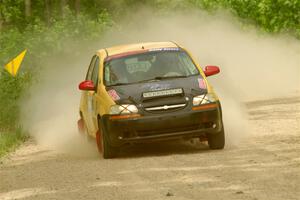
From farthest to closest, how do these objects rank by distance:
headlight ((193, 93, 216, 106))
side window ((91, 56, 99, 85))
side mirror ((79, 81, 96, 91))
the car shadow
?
side window ((91, 56, 99, 85))
side mirror ((79, 81, 96, 91))
the car shadow
headlight ((193, 93, 216, 106))

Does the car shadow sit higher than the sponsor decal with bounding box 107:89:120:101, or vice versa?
the sponsor decal with bounding box 107:89:120:101

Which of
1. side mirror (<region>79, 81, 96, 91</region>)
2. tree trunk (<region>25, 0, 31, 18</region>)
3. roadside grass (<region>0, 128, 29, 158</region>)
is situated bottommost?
tree trunk (<region>25, 0, 31, 18</region>)

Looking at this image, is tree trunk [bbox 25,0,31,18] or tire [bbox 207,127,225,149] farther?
tree trunk [bbox 25,0,31,18]

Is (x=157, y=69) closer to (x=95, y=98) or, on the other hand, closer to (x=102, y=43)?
(x=95, y=98)

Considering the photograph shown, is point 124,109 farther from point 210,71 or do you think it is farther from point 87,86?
point 210,71

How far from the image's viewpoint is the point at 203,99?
50.9ft

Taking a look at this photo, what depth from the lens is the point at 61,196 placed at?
38.1 feet

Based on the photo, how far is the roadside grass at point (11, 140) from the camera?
64.3ft

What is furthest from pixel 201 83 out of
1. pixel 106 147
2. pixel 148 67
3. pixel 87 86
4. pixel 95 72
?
pixel 95 72

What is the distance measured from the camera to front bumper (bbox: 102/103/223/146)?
1535 centimetres

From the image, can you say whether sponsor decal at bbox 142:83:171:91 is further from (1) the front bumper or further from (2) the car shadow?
(2) the car shadow

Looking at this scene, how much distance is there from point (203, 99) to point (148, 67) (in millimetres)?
1390

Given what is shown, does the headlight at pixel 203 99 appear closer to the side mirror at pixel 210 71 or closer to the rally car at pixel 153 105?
the rally car at pixel 153 105

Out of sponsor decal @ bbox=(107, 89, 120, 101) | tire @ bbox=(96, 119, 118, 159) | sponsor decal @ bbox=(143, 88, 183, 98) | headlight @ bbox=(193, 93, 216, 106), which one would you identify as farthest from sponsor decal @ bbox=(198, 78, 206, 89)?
tire @ bbox=(96, 119, 118, 159)
